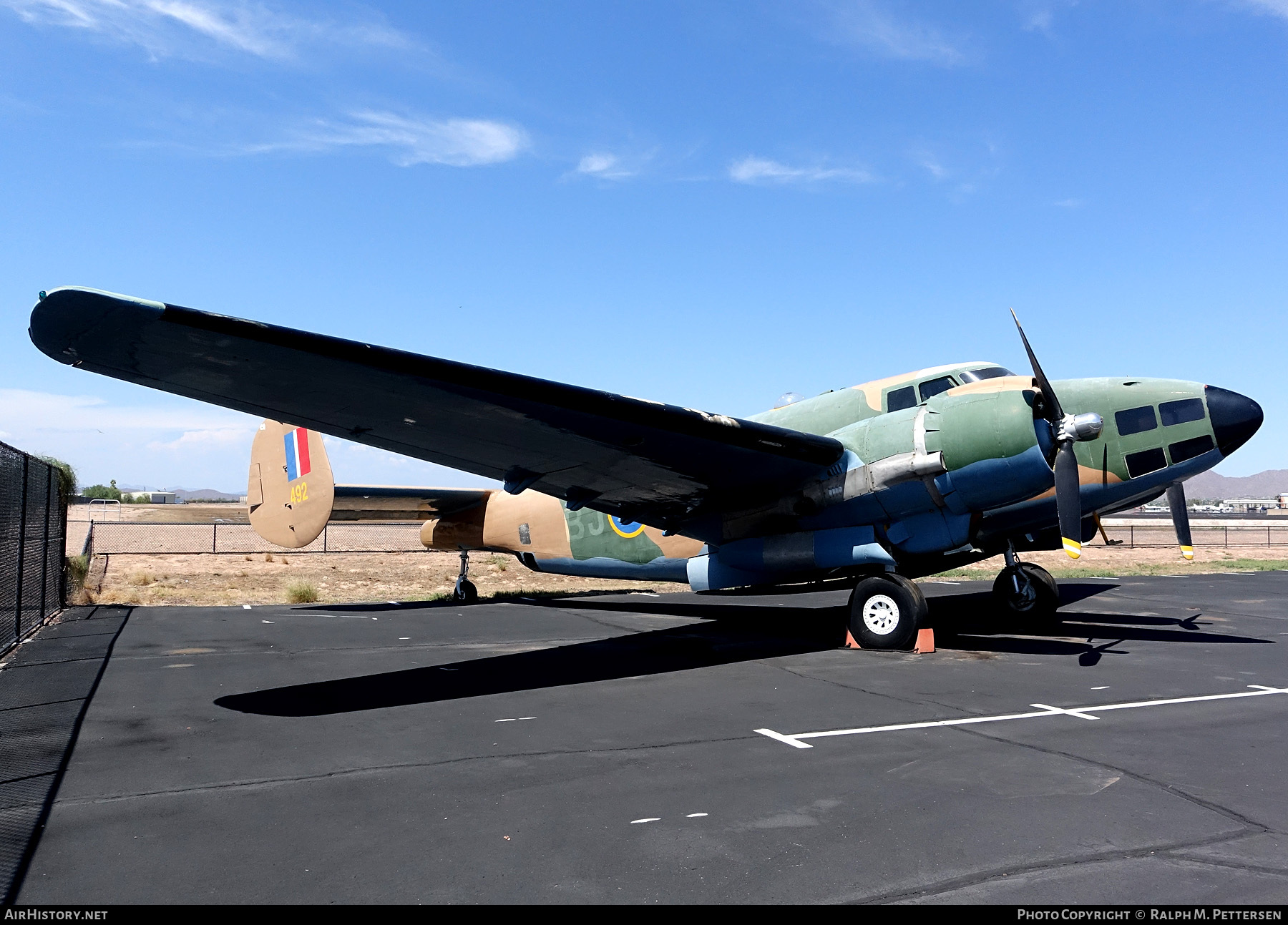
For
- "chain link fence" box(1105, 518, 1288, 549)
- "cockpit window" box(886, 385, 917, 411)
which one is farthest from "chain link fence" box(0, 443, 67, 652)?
"chain link fence" box(1105, 518, 1288, 549)

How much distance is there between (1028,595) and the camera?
1377cm

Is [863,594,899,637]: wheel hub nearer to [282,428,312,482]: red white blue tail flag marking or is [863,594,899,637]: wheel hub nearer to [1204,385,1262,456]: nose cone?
[1204,385,1262,456]: nose cone

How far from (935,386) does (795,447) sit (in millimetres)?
2499

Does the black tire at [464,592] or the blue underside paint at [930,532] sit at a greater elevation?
the blue underside paint at [930,532]

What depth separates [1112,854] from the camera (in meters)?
4.10

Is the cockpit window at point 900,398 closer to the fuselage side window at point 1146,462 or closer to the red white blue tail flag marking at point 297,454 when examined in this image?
the fuselage side window at point 1146,462

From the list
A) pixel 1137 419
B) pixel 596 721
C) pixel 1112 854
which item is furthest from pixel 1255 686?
pixel 596 721

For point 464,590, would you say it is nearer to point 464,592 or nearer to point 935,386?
point 464,592

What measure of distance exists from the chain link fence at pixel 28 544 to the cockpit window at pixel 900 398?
12.1 meters

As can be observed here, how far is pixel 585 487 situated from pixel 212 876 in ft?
25.7

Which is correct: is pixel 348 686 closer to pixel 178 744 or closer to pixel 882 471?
pixel 178 744

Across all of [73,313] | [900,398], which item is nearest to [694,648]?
[900,398]

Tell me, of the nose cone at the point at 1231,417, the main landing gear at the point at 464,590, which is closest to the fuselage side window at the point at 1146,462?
the nose cone at the point at 1231,417

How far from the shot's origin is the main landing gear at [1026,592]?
1354 centimetres
